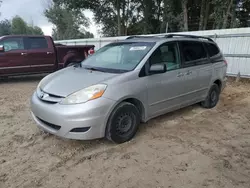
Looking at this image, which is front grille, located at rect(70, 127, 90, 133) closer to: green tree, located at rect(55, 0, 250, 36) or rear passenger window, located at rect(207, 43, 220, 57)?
rear passenger window, located at rect(207, 43, 220, 57)

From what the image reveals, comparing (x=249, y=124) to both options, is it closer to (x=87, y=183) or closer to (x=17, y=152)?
(x=87, y=183)

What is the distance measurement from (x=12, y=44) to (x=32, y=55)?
0.75m

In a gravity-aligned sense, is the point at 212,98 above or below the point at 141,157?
above

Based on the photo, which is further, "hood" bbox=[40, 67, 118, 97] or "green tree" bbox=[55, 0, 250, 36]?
"green tree" bbox=[55, 0, 250, 36]

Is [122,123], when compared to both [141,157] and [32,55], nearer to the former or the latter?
[141,157]

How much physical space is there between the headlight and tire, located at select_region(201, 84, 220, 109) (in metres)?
2.98

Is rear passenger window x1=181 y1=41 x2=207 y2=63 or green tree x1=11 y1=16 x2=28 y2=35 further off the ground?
green tree x1=11 y1=16 x2=28 y2=35

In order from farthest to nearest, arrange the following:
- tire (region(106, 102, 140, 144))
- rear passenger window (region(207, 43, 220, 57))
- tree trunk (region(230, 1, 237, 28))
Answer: tree trunk (region(230, 1, 237, 28)) < rear passenger window (region(207, 43, 220, 57)) < tire (region(106, 102, 140, 144))

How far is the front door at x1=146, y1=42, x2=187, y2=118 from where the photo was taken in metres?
3.65

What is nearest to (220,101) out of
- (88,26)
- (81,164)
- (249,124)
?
(249,124)

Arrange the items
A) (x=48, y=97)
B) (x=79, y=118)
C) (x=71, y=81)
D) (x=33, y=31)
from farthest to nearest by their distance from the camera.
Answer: (x=33, y=31)
(x=71, y=81)
(x=48, y=97)
(x=79, y=118)

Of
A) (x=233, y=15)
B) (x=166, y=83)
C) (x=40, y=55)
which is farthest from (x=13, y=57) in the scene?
(x=233, y=15)

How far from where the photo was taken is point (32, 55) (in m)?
7.97

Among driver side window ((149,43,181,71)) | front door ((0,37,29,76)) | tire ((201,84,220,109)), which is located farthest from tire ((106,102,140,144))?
front door ((0,37,29,76))
